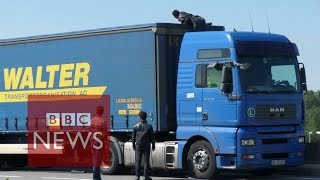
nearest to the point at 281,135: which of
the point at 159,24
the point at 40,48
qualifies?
the point at 159,24

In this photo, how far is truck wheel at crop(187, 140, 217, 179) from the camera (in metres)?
14.8

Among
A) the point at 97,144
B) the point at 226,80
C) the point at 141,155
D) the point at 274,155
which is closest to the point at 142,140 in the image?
the point at 141,155

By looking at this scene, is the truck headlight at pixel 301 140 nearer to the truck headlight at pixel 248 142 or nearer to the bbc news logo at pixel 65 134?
the truck headlight at pixel 248 142

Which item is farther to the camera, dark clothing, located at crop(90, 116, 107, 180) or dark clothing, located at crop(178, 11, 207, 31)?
dark clothing, located at crop(178, 11, 207, 31)

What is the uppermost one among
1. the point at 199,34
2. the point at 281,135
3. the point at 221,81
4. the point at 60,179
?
the point at 199,34

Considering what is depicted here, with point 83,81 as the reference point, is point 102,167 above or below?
below

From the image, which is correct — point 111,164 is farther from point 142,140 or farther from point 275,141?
point 275,141

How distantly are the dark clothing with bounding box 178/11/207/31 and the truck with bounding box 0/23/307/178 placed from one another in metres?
0.16

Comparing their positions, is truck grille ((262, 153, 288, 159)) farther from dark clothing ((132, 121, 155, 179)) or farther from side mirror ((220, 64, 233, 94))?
dark clothing ((132, 121, 155, 179))

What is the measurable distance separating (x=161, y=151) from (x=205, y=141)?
1348mm

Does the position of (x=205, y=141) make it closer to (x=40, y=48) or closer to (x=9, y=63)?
(x=40, y=48)

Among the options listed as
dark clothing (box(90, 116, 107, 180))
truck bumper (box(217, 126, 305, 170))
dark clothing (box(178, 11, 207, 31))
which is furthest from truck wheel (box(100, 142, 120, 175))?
dark clothing (box(178, 11, 207, 31))

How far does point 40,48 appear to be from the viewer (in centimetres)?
1847

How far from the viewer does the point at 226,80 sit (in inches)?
564
